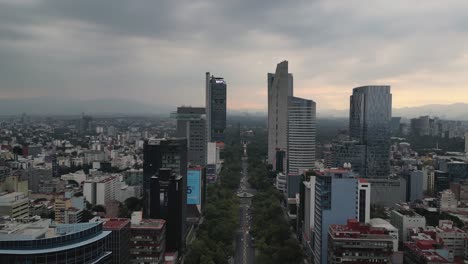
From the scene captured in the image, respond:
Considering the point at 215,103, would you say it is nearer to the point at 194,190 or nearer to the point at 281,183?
the point at 281,183

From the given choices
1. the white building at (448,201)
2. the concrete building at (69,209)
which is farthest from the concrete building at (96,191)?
the white building at (448,201)

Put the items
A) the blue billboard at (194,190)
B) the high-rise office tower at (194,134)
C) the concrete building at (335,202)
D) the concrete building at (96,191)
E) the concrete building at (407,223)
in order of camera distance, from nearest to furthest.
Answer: the concrete building at (335,202) → the concrete building at (407,223) → the blue billboard at (194,190) → the concrete building at (96,191) → the high-rise office tower at (194,134)

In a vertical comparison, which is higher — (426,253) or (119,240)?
(119,240)

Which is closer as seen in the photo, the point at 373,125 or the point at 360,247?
the point at 360,247

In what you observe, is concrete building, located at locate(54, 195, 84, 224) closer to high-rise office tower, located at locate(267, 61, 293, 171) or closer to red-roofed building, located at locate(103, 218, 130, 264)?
red-roofed building, located at locate(103, 218, 130, 264)

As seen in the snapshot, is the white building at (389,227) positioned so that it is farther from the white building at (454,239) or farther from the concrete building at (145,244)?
the concrete building at (145,244)

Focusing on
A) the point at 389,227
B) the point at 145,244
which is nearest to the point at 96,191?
the point at 145,244

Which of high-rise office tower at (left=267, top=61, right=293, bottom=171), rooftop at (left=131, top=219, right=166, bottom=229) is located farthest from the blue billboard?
high-rise office tower at (left=267, top=61, right=293, bottom=171)

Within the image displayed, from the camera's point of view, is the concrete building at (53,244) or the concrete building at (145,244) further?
the concrete building at (145,244)
